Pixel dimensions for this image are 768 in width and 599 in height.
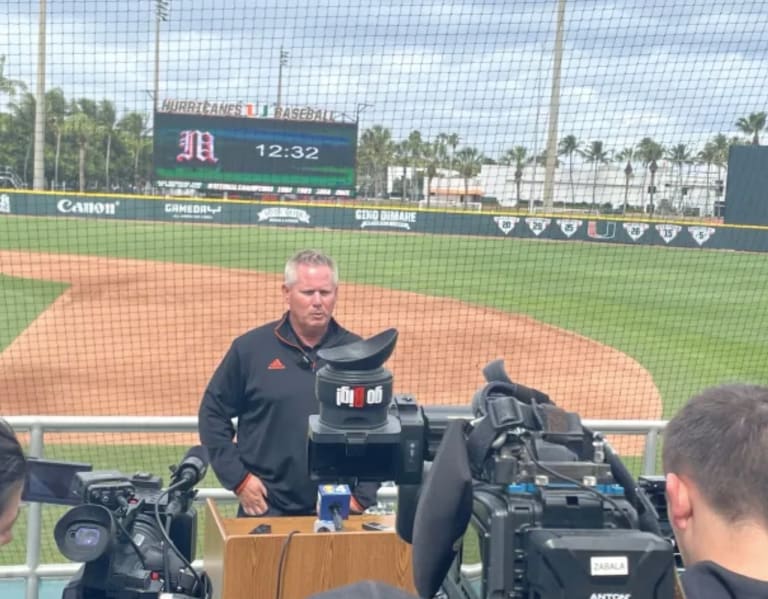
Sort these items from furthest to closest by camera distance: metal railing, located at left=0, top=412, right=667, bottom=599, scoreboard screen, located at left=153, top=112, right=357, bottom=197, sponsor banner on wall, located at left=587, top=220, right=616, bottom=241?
1. scoreboard screen, located at left=153, top=112, right=357, bottom=197
2. sponsor banner on wall, located at left=587, top=220, right=616, bottom=241
3. metal railing, located at left=0, top=412, right=667, bottom=599

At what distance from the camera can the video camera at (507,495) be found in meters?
1.39

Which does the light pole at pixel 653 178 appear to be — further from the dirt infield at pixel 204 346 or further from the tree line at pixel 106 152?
the dirt infield at pixel 204 346

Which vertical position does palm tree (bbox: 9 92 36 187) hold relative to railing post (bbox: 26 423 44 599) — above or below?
above

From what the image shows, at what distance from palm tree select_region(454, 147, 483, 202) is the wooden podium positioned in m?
10.8

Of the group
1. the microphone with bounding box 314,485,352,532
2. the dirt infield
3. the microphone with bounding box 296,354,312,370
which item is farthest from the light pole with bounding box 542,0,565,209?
the microphone with bounding box 314,485,352,532

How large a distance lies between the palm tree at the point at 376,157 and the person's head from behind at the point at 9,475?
16.7 m

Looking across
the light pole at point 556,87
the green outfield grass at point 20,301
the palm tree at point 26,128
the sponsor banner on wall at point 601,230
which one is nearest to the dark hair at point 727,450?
the light pole at point 556,87

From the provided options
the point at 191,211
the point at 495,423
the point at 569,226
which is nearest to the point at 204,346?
the point at 569,226

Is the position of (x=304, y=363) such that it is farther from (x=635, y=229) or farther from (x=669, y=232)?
(x=669, y=232)

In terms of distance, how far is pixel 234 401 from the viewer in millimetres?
3576

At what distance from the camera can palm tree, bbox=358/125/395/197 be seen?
19.1m

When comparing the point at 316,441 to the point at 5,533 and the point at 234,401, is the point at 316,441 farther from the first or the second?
the point at 234,401

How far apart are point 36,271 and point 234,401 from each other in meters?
15.8

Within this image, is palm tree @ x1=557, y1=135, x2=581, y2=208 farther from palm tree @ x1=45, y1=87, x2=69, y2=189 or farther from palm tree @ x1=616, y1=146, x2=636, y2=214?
palm tree @ x1=45, y1=87, x2=69, y2=189
